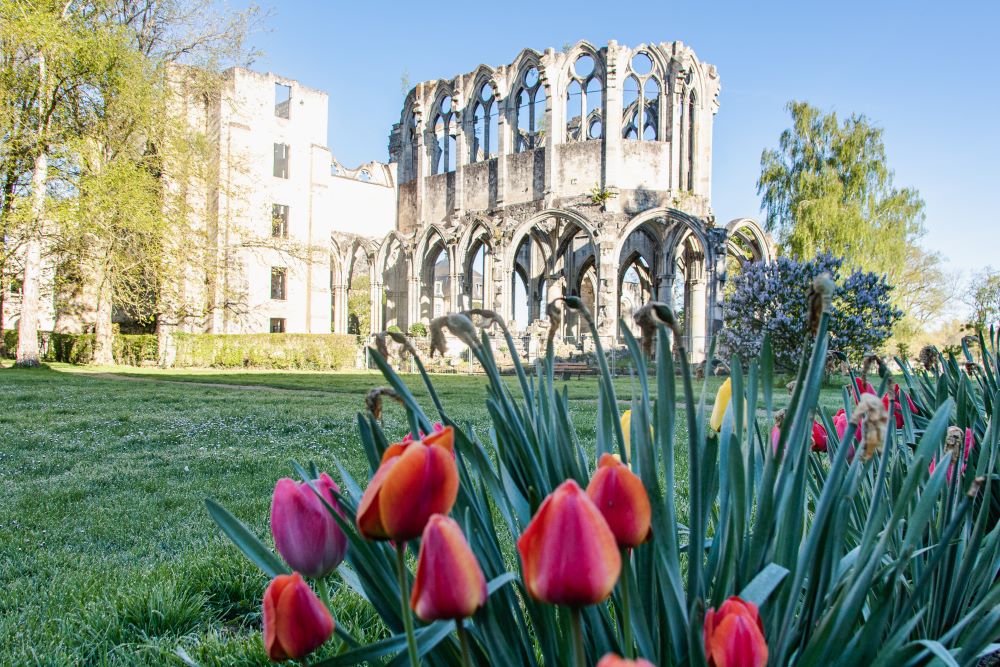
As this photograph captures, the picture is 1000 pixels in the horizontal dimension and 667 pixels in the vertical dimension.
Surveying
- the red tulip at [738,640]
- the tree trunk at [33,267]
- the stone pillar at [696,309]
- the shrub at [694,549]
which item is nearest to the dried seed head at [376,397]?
the shrub at [694,549]

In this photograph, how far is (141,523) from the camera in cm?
335

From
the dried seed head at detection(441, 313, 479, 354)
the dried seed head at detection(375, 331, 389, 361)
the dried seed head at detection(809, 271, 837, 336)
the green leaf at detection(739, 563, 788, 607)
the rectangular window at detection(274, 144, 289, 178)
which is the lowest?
the green leaf at detection(739, 563, 788, 607)

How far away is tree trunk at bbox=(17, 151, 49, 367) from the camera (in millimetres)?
17778

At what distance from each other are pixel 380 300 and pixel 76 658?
29066 mm

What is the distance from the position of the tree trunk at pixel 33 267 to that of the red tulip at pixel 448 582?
68.1 feet

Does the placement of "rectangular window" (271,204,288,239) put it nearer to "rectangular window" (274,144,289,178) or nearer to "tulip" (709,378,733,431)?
"rectangular window" (274,144,289,178)

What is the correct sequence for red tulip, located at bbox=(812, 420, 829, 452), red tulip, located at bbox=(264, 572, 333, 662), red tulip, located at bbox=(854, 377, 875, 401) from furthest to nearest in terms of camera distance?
1. red tulip, located at bbox=(854, 377, 875, 401)
2. red tulip, located at bbox=(812, 420, 829, 452)
3. red tulip, located at bbox=(264, 572, 333, 662)

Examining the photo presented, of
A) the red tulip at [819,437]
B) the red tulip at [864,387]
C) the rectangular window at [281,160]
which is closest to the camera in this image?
the red tulip at [819,437]

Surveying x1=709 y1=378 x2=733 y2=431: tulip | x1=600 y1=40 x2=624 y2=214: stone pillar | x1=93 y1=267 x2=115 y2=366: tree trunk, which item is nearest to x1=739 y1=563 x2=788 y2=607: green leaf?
x1=709 y1=378 x2=733 y2=431: tulip

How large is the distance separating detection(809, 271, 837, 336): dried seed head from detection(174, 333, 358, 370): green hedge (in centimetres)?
2440

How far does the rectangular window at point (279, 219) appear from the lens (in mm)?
29781

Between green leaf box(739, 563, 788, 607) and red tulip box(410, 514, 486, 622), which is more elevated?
red tulip box(410, 514, 486, 622)

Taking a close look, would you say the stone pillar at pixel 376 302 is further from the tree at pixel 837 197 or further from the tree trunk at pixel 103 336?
the tree at pixel 837 197

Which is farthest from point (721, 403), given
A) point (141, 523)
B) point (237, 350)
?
point (237, 350)
